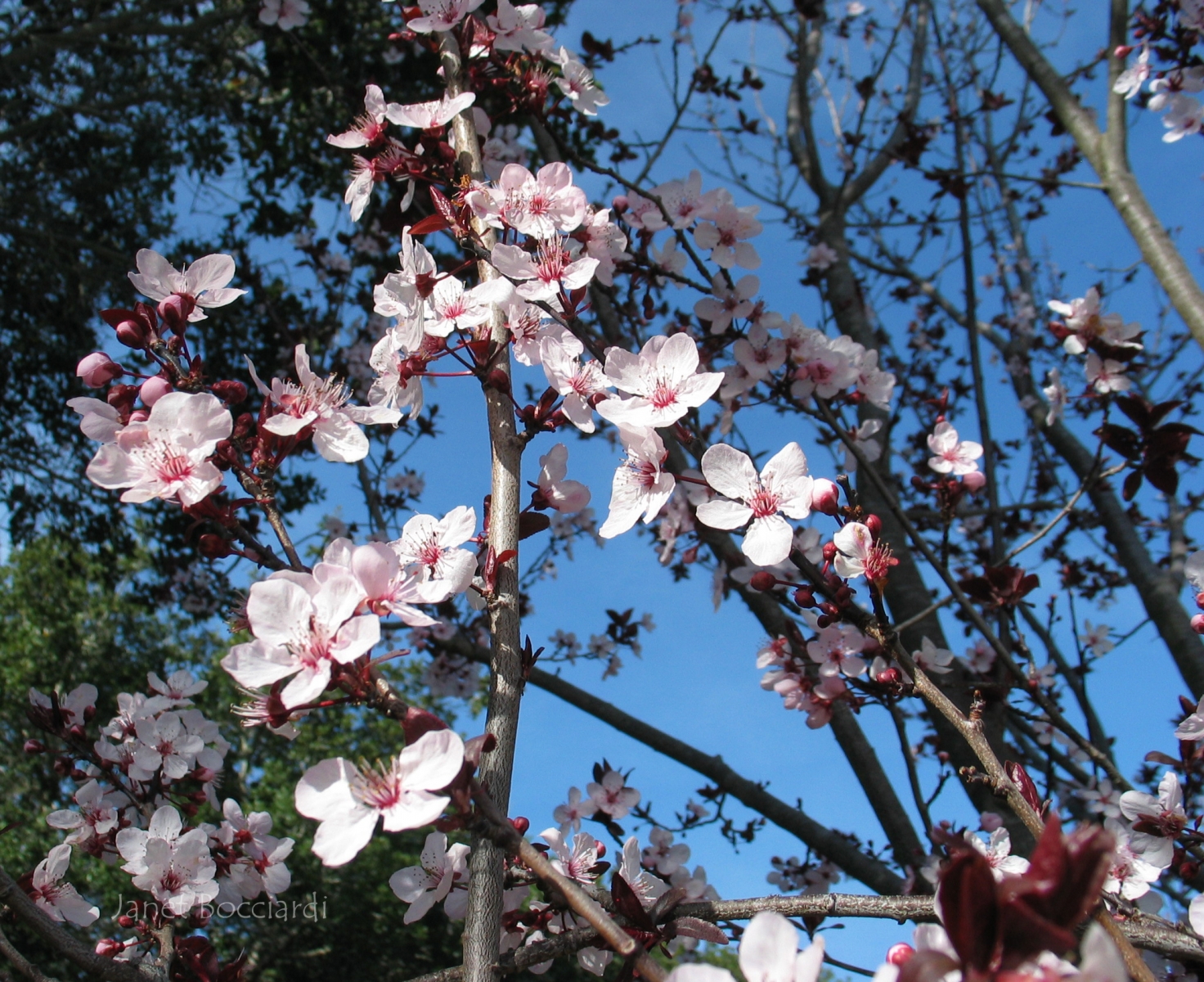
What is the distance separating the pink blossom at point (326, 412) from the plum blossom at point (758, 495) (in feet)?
1.62

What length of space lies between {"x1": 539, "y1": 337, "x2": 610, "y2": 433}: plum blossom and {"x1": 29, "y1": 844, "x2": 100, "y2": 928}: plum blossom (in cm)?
155

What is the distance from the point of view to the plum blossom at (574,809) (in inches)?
100

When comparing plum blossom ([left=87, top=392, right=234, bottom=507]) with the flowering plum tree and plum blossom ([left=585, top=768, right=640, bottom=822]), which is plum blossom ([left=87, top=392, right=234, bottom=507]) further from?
plum blossom ([left=585, top=768, right=640, bottom=822])

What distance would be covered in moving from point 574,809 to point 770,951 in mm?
2053

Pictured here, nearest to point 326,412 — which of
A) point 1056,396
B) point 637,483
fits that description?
point 637,483

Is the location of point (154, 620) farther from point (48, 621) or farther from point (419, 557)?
point (419, 557)

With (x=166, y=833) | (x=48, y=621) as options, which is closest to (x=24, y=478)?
(x=166, y=833)

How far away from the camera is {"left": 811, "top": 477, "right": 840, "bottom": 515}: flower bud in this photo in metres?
1.20

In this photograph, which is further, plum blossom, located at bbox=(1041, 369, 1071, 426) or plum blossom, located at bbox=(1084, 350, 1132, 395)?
plum blossom, located at bbox=(1041, 369, 1071, 426)

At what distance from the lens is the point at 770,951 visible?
664 millimetres

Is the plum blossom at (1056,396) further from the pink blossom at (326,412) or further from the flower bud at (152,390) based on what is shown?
the flower bud at (152,390)

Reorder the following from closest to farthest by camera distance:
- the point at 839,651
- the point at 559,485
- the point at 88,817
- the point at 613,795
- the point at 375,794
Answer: the point at 375,794, the point at 559,485, the point at 839,651, the point at 88,817, the point at 613,795

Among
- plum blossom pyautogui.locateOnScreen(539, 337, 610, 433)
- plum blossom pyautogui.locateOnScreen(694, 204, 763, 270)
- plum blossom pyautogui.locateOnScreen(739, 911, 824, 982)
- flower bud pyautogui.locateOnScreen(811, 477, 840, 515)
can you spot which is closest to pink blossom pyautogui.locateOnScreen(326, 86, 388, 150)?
plum blossom pyautogui.locateOnScreen(539, 337, 610, 433)

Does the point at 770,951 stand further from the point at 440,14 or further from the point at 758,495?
the point at 440,14
